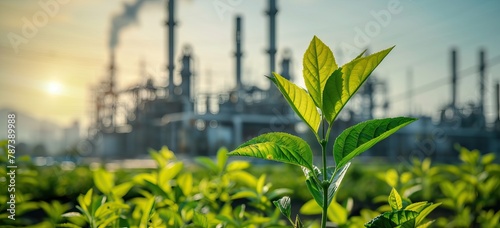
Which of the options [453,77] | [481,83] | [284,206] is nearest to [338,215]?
[284,206]

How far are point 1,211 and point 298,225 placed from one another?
131 cm

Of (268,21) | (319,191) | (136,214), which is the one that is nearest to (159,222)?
(136,214)

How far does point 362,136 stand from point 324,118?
76 mm

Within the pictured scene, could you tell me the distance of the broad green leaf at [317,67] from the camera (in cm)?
77

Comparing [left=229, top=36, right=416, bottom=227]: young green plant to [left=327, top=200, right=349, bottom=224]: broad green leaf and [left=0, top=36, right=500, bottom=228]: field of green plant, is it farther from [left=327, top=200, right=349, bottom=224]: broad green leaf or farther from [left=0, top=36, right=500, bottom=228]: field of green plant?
[left=327, top=200, right=349, bottom=224]: broad green leaf

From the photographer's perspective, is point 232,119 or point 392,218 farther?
point 232,119

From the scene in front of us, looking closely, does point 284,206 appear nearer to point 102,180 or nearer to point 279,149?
point 279,149

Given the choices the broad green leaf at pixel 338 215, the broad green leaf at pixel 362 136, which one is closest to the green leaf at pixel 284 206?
the broad green leaf at pixel 362 136

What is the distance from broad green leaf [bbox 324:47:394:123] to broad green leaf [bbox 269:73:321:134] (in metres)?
0.04

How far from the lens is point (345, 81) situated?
0.75 metres

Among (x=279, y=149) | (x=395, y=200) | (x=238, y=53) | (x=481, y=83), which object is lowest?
(x=395, y=200)

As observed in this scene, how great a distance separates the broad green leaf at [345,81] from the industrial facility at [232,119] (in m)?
14.4

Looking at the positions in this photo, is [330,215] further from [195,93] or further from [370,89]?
[370,89]

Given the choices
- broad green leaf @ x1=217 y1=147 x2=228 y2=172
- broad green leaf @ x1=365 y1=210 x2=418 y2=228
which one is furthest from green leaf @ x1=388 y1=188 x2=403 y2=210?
broad green leaf @ x1=217 y1=147 x2=228 y2=172
